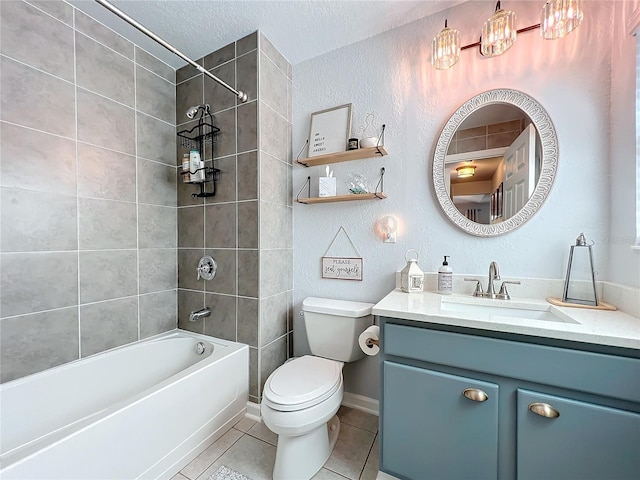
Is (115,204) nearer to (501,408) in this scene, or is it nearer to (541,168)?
(501,408)

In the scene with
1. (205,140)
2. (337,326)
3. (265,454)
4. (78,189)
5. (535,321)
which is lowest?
(265,454)

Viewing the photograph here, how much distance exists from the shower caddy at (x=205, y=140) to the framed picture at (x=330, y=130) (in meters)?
0.68

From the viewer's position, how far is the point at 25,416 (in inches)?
47.8

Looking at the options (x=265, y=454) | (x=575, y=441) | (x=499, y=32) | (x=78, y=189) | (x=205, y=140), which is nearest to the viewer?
(x=575, y=441)

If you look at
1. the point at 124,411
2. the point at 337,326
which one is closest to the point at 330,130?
the point at 337,326

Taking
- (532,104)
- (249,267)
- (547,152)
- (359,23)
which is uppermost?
(359,23)

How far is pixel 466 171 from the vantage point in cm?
144

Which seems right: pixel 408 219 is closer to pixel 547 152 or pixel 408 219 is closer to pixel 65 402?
pixel 547 152

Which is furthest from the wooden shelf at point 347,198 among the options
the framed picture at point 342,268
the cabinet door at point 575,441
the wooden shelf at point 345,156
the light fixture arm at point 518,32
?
the cabinet door at point 575,441

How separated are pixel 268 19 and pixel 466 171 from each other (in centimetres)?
149

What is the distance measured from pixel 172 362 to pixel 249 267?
909 mm

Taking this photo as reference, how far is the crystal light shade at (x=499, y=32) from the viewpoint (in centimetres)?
124

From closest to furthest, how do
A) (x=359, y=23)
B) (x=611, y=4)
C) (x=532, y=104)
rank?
(x=611, y=4) → (x=532, y=104) → (x=359, y=23)

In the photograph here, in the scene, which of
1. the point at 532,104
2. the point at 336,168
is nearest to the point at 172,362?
the point at 336,168
